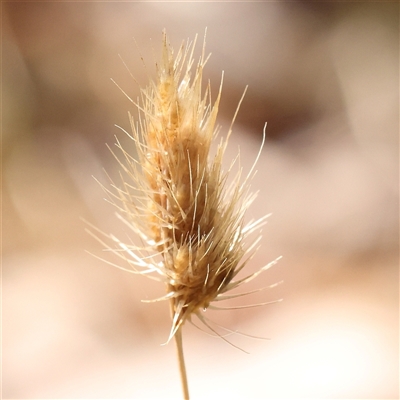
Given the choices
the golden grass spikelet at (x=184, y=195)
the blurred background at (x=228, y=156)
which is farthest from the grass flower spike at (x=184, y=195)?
the blurred background at (x=228, y=156)

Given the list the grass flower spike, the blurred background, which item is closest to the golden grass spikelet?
the grass flower spike

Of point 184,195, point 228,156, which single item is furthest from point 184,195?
point 228,156

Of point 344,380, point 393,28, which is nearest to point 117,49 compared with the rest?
point 393,28

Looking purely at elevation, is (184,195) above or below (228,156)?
below

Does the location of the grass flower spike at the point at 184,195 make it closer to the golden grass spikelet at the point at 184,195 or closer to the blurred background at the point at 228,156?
the golden grass spikelet at the point at 184,195

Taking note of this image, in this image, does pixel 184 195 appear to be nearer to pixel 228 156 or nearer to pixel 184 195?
pixel 184 195

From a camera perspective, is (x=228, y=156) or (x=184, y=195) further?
(x=228, y=156)

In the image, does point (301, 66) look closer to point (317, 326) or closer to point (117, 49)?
point (117, 49)

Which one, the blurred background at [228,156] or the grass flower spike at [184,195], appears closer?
the grass flower spike at [184,195]
